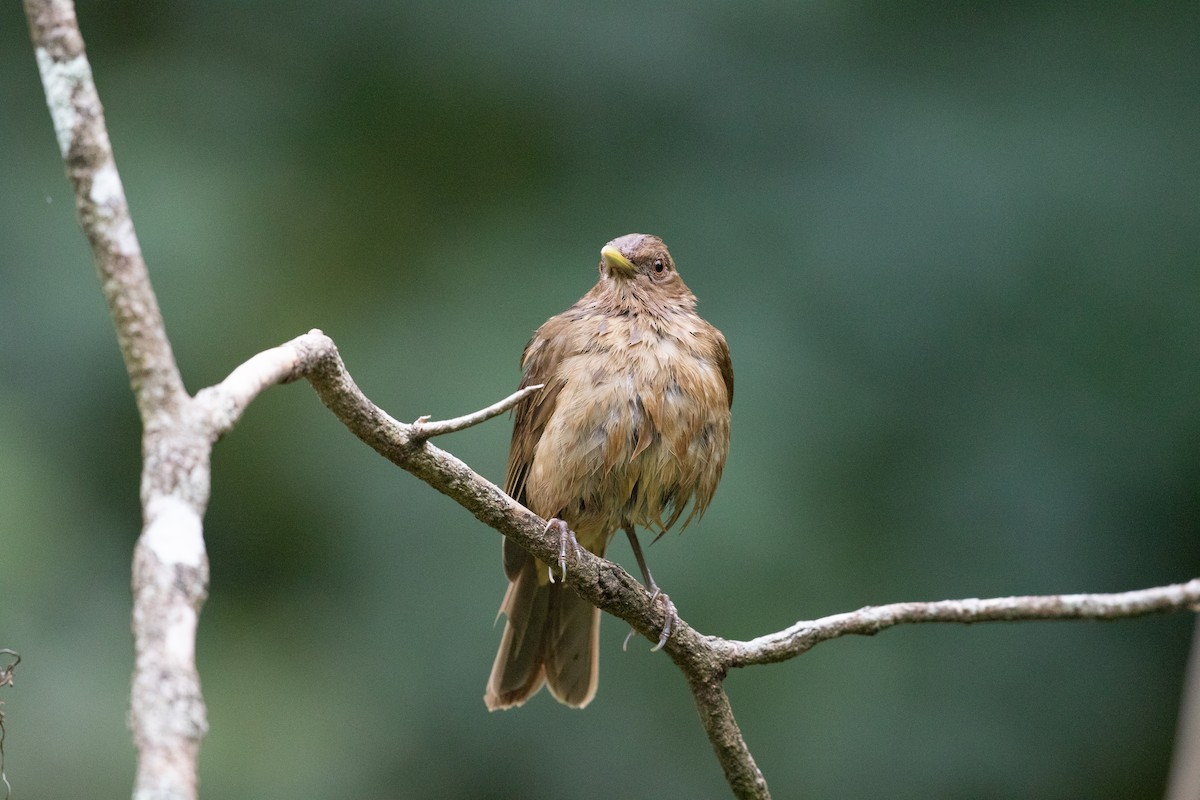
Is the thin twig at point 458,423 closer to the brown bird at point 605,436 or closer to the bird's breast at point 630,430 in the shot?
the brown bird at point 605,436

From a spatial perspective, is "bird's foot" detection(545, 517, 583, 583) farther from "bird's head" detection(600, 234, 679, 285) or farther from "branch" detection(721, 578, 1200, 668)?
"bird's head" detection(600, 234, 679, 285)

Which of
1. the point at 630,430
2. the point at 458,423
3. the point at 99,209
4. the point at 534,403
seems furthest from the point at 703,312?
the point at 99,209

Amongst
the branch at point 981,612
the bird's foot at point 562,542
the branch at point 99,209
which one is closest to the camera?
the branch at point 99,209

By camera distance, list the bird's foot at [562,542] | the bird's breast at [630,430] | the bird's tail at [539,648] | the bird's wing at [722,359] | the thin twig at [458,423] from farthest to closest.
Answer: the bird's tail at [539,648] < the bird's wing at [722,359] < the bird's breast at [630,430] < the bird's foot at [562,542] < the thin twig at [458,423]

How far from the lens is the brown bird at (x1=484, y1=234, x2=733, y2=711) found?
361 cm

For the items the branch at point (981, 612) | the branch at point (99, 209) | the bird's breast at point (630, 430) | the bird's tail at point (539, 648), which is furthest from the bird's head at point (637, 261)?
the branch at point (99, 209)

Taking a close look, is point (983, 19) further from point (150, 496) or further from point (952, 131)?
point (150, 496)

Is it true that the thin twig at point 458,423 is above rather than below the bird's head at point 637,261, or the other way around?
below

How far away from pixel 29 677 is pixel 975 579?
390 centimetres

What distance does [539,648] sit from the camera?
415cm

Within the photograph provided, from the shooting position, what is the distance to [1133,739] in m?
5.30

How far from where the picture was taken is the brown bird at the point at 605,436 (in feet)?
11.8

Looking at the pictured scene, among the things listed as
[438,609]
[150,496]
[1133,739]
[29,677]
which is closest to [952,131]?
[1133,739]

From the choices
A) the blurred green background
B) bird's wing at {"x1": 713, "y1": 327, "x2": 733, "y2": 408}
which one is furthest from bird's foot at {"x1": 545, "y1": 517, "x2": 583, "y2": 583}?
the blurred green background
